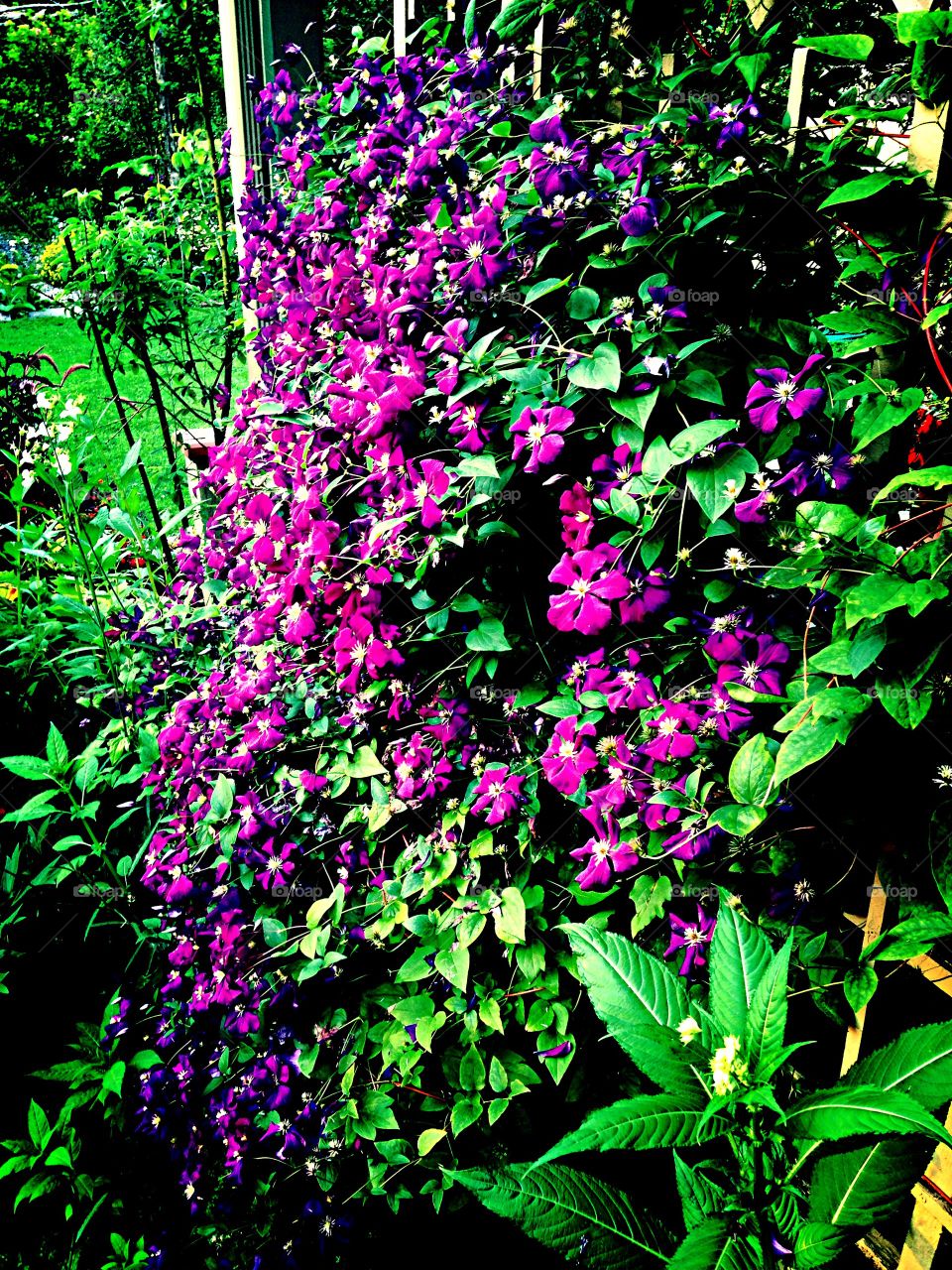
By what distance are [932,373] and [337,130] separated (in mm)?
1102

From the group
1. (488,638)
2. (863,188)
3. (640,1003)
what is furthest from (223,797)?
(863,188)

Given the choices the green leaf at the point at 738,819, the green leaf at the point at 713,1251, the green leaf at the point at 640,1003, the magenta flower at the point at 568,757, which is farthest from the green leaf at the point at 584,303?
the green leaf at the point at 713,1251

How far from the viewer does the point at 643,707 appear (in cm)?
110

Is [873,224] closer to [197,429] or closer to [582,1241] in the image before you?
[582,1241]

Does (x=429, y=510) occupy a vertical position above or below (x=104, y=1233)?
above

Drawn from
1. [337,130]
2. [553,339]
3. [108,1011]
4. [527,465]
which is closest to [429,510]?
[527,465]

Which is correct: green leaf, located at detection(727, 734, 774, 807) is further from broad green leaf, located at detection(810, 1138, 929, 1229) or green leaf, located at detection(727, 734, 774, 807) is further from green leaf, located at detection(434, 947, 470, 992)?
green leaf, located at detection(434, 947, 470, 992)

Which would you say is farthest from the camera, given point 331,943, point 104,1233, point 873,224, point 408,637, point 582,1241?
point 104,1233

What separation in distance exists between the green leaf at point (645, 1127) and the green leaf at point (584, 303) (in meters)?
0.87

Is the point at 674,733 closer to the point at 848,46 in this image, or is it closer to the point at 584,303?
the point at 584,303

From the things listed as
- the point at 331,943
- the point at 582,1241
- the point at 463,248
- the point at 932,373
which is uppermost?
the point at 463,248

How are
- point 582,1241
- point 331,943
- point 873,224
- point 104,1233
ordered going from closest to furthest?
1. point 582,1241
2. point 873,224
3. point 331,943
4. point 104,1233

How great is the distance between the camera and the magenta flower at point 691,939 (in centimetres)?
114

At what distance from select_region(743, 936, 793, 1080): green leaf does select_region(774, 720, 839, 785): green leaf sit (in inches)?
7.1
